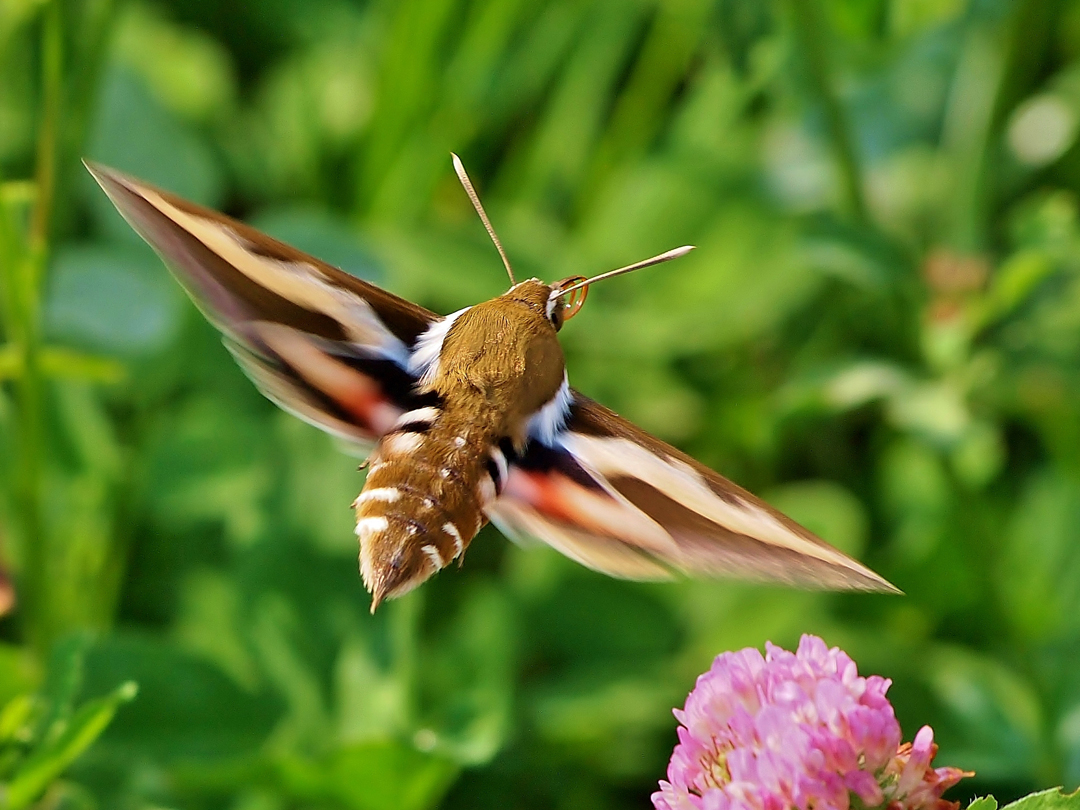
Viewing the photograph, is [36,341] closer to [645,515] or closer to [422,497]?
[422,497]

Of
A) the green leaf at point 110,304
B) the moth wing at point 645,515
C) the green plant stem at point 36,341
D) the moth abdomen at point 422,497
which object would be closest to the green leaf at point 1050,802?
the moth wing at point 645,515

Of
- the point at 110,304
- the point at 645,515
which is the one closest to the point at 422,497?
the point at 645,515

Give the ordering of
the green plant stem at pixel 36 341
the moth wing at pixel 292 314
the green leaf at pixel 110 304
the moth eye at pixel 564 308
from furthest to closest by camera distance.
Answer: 1. the green leaf at pixel 110 304
2. the green plant stem at pixel 36 341
3. the moth eye at pixel 564 308
4. the moth wing at pixel 292 314

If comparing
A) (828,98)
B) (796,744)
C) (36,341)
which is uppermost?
(828,98)

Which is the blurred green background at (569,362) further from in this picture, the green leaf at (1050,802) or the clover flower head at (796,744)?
the green leaf at (1050,802)

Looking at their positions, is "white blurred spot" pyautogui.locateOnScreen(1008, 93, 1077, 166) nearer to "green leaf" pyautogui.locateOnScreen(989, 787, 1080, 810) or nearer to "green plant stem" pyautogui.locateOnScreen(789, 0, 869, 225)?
"green plant stem" pyautogui.locateOnScreen(789, 0, 869, 225)

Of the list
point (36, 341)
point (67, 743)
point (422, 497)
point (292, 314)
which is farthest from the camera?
point (36, 341)
